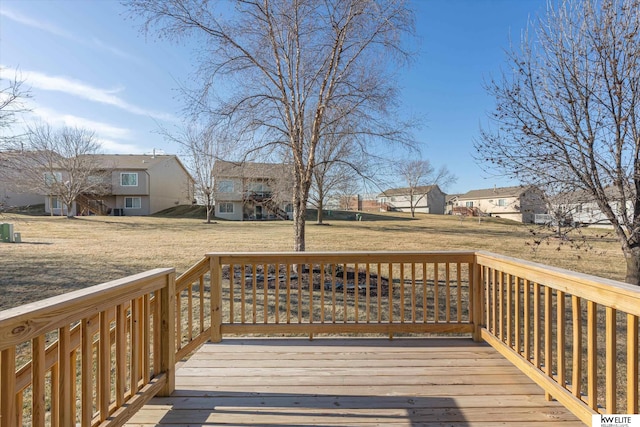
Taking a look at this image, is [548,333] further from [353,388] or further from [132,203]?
[132,203]

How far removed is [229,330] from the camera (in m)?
3.54

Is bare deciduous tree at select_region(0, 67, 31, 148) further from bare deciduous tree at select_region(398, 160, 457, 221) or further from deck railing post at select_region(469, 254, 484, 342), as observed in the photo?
bare deciduous tree at select_region(398, 160, 457, 221)

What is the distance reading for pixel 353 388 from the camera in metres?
2.54

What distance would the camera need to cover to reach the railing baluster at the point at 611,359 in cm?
171

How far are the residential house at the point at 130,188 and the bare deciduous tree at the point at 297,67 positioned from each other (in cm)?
2309

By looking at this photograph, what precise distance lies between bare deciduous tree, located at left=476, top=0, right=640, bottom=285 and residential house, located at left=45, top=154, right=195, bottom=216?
26.2m

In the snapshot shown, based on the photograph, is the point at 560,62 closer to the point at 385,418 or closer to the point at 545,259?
the point at 385,418

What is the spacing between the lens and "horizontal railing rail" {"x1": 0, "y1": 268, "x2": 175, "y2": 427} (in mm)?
1219

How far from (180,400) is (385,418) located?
1.48 m

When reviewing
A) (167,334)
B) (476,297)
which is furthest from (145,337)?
(476,297)

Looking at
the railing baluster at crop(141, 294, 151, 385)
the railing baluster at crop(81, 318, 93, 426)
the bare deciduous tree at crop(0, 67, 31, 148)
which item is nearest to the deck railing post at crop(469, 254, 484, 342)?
the railing baluster at crop(141, 294, 151, 385)

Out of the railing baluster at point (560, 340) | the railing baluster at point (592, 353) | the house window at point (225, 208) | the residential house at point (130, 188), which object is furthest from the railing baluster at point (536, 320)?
the house window at point (225, 208)

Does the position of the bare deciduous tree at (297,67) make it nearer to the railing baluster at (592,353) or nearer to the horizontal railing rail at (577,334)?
the horizontal railing rail at (577,334)

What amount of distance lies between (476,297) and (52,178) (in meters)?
30.8
